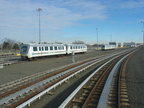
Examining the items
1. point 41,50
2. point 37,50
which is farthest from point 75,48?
point 37,50

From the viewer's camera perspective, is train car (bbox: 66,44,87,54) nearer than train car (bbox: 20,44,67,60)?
No

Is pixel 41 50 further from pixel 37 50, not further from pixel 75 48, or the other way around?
pixel 75 48

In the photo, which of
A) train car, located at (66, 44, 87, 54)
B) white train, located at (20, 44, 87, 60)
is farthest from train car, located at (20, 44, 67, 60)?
train car, located at (66, 44, 87, 54)

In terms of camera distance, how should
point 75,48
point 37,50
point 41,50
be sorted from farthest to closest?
point 75,48, point 41,50, point 37,50

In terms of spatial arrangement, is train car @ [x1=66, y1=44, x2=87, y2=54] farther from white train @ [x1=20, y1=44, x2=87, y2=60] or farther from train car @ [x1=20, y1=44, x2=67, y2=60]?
train car @ [x1=20, y1=44, x2=67, y2=60]

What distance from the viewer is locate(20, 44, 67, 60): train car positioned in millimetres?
22984

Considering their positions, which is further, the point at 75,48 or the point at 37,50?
the point at 75,48

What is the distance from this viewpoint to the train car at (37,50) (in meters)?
23.0

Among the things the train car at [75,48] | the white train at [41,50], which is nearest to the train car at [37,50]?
the white train at [41,50]

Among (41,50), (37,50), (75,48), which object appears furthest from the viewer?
(75,48)

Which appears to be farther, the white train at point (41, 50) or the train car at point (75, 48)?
the train car at point (75, 48)

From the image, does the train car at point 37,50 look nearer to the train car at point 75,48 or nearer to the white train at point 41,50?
the white train at point 41,50

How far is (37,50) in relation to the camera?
80.7ft

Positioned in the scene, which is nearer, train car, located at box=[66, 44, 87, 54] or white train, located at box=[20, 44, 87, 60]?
white train, located at box=[20, 44, 87, 60]
